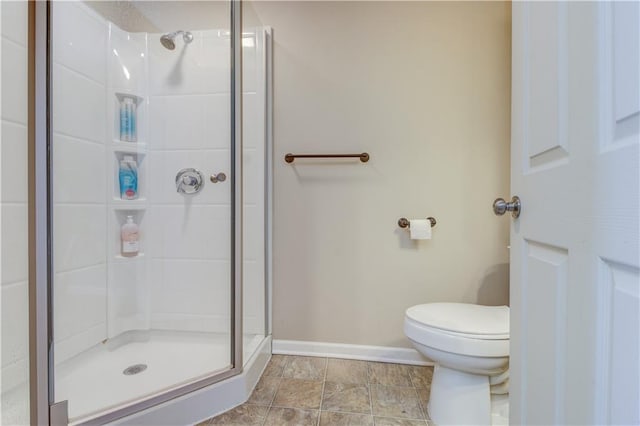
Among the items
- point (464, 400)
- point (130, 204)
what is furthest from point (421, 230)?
point (130, 204)

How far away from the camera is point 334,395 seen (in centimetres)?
124

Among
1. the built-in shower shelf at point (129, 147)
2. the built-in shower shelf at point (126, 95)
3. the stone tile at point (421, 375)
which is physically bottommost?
the stone tile at point (421, 375)

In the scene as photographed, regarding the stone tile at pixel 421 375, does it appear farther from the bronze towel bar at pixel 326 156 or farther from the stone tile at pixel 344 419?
the bronze towel bar at pixel 326 156

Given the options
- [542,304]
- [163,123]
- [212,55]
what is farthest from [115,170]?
[542,304]

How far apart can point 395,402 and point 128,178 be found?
1620 mm

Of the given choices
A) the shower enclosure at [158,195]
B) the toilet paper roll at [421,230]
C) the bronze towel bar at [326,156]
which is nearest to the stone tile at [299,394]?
the shower enclosure at [158,195]

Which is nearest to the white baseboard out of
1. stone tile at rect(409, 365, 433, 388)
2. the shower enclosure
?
stone tile at rect(409, 365, 433, 388)

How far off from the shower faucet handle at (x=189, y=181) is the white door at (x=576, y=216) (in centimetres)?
138

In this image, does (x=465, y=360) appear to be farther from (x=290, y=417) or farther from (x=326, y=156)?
(x=326, y=156)

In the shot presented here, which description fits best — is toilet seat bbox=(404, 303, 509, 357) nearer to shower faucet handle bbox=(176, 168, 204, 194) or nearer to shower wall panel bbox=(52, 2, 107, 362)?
shower faucet handle bbox=(176, 168, 204, 194)

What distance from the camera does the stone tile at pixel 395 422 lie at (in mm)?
1081

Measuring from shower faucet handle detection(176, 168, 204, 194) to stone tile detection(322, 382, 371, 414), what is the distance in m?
1.17

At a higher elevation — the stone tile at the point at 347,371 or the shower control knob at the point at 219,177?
the shower control knob at the point at 219,177

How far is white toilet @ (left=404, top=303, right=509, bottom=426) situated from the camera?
98 cm
